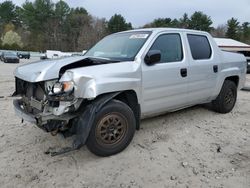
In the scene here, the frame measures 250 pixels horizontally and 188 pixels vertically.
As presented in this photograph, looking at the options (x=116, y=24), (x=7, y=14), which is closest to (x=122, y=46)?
(x=116, y=24)

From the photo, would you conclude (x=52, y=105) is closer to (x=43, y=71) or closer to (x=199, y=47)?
(x=43, y=71)

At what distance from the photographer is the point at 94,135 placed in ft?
11.9

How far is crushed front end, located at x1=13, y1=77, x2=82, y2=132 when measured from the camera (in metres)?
3.41

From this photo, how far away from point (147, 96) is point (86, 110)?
3.57 feet

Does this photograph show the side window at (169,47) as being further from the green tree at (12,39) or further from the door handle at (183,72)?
the green tree at (12,39)

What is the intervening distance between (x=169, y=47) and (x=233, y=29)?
64.8 m

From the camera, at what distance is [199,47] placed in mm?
5215

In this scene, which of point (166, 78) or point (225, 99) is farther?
point (225, 99)

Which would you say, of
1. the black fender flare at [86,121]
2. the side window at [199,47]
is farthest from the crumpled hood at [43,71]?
the side window at [199,47]

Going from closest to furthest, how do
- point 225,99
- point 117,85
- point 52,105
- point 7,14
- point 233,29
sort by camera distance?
point 52,105, point 117,85, point 225,99, point 233,29, point 7,14

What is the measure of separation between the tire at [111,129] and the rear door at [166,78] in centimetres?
47

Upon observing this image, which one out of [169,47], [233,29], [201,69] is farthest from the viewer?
[233,29]

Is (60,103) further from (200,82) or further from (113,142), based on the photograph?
(200,82)

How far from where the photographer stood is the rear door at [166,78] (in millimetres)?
4215
